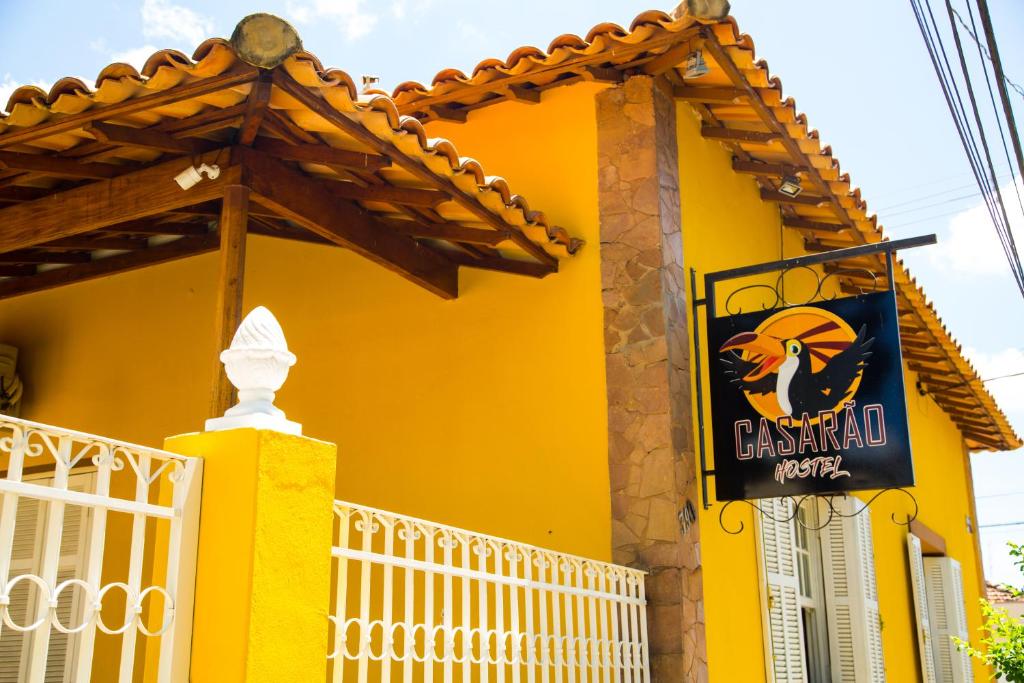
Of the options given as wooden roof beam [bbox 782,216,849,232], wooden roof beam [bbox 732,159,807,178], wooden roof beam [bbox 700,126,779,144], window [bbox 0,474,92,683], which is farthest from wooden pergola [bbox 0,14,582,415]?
wooden roof beam [bbox 782,216,849,232]

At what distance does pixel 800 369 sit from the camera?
5316mm

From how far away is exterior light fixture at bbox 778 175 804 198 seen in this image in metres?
7.30

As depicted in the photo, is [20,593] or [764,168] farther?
[764,168]

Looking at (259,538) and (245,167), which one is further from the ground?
(245,167)

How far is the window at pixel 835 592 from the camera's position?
7.58 metres

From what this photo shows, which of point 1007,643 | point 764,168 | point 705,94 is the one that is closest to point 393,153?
point 705,94

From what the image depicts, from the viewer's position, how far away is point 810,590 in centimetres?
798

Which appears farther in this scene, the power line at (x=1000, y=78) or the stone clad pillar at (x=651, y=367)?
the stone clad pillar at (x=651, y=367)

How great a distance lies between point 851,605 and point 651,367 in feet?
10.9

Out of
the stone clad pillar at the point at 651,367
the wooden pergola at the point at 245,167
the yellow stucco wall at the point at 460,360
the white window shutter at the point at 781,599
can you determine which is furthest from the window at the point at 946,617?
the wooden pergola at the point at 245,167

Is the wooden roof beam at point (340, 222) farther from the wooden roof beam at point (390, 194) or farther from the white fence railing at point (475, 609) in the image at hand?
the white fence railing at point (475, 609)

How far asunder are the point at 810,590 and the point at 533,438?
3.20 metres

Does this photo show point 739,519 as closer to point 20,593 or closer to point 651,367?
point 651,367

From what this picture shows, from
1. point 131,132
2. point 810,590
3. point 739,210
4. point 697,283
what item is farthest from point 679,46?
point 810,590
